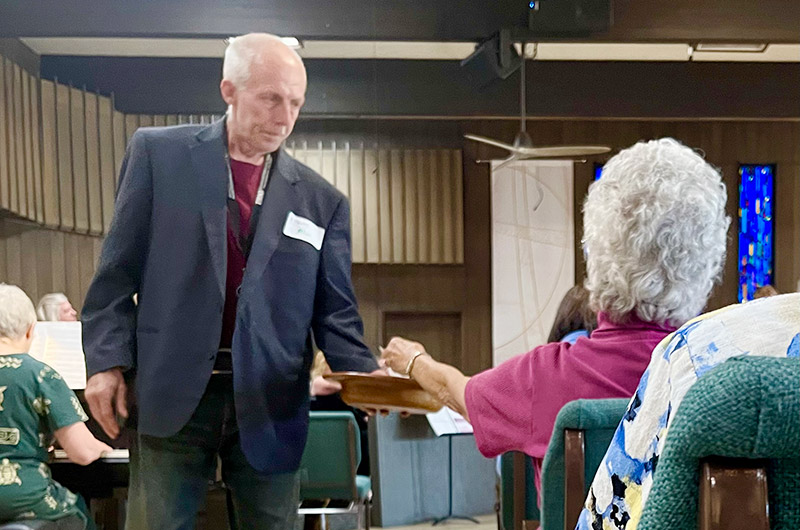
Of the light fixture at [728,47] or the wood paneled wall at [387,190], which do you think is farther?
the light fixture at [728,47]

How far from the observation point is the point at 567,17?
2258mm

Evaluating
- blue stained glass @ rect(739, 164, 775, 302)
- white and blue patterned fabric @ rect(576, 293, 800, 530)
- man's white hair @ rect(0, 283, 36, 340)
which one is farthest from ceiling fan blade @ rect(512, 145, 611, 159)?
white and blue patterned fabric @ rect(576, 293, 800, 530)

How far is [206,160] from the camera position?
1.84 m

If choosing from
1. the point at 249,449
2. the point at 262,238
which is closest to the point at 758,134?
the point at 262,238

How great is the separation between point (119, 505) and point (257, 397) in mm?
421

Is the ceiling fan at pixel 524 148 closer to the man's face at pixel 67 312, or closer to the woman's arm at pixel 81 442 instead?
the man's face at pixel 67 312

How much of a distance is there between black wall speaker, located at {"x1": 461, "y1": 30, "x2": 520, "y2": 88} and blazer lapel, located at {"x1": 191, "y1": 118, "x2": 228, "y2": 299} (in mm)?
731

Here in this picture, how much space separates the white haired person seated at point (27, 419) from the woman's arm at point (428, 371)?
70 cm

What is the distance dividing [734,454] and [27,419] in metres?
1.79

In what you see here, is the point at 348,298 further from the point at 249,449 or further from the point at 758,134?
the point at 758,134

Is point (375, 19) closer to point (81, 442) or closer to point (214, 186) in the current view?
point (214, 186)

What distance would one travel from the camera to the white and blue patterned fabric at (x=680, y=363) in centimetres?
46

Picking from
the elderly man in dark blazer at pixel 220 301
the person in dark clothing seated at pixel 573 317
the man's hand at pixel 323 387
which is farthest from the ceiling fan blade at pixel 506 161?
the man's hand at pixel 323 387

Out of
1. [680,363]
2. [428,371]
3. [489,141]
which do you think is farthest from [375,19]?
[680,363]
